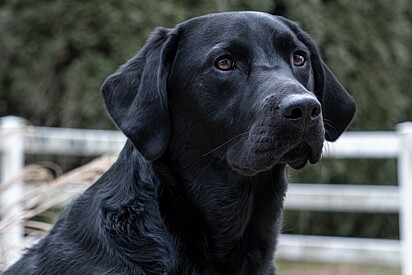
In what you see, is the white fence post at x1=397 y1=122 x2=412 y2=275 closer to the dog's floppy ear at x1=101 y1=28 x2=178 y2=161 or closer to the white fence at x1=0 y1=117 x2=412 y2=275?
the white fence at x1=0 y1=117 x2=412 y2=275

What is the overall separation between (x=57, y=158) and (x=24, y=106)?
0.62 metres

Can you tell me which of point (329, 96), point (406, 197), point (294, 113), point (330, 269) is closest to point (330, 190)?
point (330, 269)

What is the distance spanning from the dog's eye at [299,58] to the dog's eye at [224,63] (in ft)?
0.98

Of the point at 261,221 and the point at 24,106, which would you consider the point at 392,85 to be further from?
the point at 261,221

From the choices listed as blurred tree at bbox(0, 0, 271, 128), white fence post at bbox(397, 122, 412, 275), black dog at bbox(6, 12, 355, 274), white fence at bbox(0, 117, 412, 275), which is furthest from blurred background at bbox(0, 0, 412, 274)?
black dog at bbox(6, 12, 355, 274)

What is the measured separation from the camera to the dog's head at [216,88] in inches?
135

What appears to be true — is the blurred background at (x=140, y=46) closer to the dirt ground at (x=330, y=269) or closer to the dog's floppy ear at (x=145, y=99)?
the dirt ground at (x=330, y=269)

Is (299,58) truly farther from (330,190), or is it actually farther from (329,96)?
(330,190)

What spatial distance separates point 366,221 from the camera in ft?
32.1

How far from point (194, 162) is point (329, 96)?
702 mm

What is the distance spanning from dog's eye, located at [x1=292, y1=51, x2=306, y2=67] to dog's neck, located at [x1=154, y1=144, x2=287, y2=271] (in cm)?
43

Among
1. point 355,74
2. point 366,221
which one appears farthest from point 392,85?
point 366,221

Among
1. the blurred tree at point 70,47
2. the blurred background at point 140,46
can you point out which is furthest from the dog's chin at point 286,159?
the blurred tree at point 70,47

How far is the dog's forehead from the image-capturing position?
3664 mm
